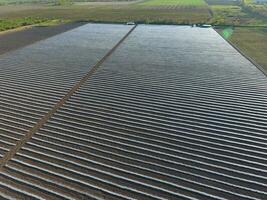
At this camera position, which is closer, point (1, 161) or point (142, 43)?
point (1, 161)

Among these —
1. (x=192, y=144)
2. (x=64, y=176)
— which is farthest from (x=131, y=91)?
(x=64, y=176)

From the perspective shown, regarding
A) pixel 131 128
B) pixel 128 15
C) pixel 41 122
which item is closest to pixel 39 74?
pixel 41 122

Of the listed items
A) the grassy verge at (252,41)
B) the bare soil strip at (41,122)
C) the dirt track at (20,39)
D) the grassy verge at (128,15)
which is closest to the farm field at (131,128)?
the bare soil strip at (41,122)

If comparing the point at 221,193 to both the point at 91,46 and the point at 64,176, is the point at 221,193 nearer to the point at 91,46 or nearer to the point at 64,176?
the point at 64,176

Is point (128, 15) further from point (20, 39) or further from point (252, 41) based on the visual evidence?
point (20, 39)

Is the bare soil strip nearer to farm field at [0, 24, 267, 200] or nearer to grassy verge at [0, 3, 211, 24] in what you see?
farm field at [0, 24, 267, 200]

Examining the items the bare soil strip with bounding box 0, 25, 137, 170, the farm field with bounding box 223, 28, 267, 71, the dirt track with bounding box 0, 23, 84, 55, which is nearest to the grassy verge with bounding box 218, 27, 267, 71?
the farm field with bounding box 223, 28, 267, 71
